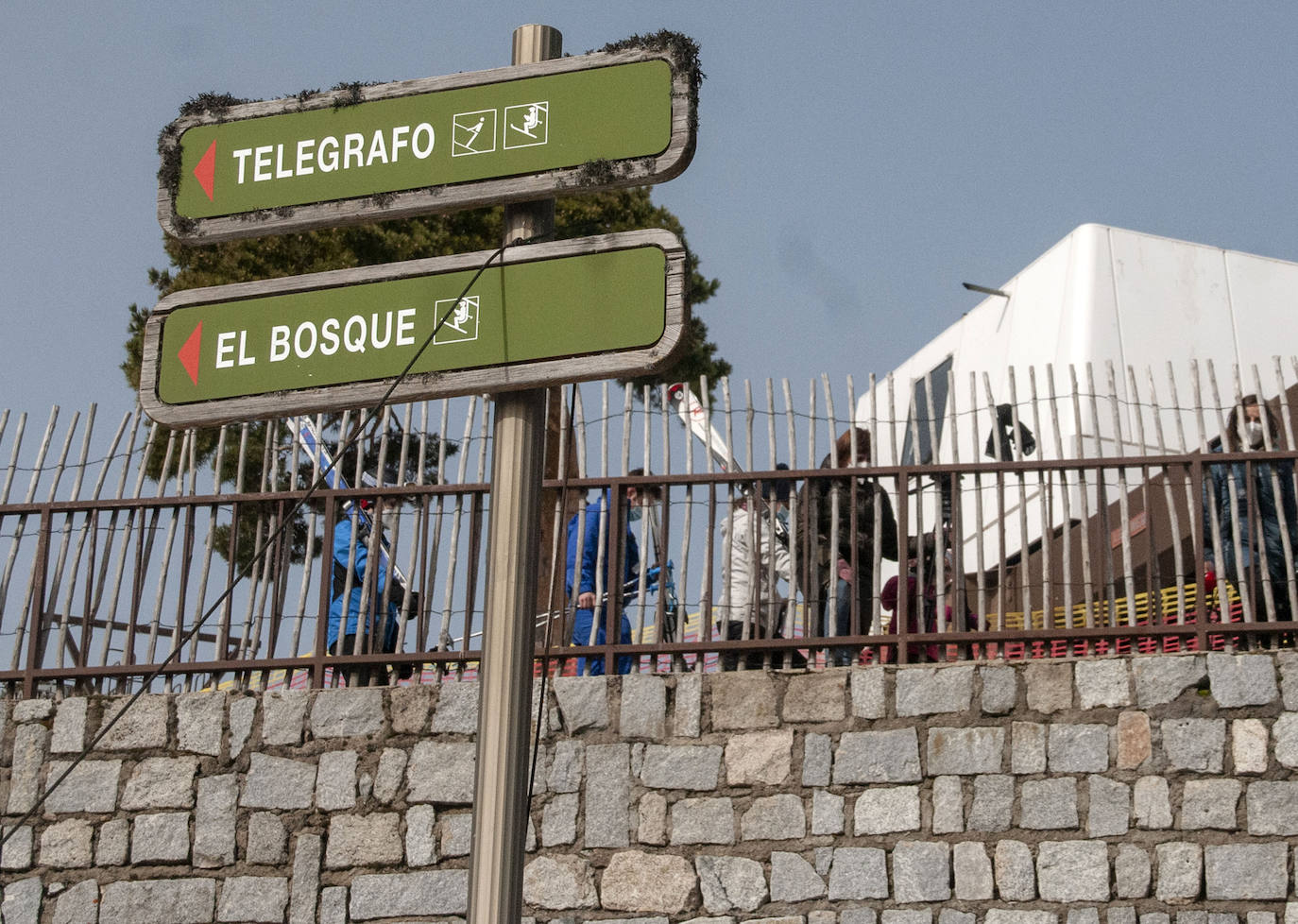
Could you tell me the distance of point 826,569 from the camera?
270 inches

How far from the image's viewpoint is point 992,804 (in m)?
6.30

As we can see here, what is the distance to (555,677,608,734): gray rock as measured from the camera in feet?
21.8

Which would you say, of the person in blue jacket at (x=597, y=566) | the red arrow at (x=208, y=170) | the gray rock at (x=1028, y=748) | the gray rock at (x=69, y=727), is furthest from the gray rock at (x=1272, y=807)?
the gray rock at (x=69, y=727)

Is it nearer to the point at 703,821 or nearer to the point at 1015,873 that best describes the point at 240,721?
the point at 703,821

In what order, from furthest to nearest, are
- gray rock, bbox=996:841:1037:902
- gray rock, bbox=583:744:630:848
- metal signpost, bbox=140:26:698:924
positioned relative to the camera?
1. gray rock, bbox=583:744:630:848
2. gray rock, bbox=996:841:1037:902
3. metal signpost, bbox=140:26:698:924

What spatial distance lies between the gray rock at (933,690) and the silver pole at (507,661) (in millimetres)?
3481

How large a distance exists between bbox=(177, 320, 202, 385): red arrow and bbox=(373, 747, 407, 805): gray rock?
3511mm

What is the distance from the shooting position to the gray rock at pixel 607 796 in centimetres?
645

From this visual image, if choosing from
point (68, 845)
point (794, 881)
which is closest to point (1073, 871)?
point (794, 881)

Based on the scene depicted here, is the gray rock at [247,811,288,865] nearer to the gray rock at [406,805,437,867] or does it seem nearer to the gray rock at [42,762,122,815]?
the gray rock at [406,805,437,867]

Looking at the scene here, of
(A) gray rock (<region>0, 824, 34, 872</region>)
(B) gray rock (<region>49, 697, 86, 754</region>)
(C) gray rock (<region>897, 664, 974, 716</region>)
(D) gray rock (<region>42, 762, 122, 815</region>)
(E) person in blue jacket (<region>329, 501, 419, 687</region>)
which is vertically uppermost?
(E) person in blue jacket (<region>329, 501, 419, 687</region>)

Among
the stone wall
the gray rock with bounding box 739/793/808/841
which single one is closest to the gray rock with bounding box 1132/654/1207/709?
the stone wall

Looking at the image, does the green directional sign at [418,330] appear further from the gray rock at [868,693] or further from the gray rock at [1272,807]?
the gray rock at [1272,807]

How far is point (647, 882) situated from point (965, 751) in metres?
1.37
